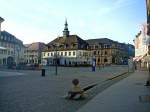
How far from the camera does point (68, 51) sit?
130000mm

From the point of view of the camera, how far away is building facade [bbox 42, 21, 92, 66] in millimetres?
127438

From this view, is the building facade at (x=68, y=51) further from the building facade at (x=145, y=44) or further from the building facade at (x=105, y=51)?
the building facade at (x=145, y=44)

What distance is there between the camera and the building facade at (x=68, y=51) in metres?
127

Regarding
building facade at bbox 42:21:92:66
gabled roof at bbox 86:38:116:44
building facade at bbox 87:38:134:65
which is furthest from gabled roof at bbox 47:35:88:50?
gabled roof at bbox 86:38:116:44

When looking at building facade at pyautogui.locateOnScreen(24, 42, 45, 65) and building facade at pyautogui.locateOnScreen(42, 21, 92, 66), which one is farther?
building facade at pyautogui.locateOnScreen(24, 42, 45, 65)

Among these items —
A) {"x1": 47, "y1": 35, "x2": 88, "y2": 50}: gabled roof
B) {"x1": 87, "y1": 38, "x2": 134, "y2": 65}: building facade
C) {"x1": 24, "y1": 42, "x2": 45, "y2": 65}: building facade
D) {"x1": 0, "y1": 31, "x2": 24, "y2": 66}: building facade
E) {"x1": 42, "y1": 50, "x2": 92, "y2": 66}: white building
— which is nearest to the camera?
{"x1": 0, "y1": 31, "x2": 24, "y2": 66}: building facade

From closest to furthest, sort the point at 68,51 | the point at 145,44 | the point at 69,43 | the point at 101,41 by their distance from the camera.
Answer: the point at 145,44
the point at 68,51
the point at 69,43
the point at 101,41

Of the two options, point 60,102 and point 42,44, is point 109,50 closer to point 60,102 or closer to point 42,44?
point 42,44

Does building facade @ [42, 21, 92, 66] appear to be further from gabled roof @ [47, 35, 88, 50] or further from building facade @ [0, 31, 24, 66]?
building facade @ [0, 31, 24, 66]

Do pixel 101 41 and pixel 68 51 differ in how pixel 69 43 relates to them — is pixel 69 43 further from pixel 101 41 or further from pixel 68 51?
pixel 101 41

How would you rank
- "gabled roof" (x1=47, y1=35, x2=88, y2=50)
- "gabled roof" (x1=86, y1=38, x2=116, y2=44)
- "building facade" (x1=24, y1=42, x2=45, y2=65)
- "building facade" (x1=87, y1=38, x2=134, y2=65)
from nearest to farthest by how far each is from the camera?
"gabled roof" (x1=47, y1=35, x2=88, y2=50) → "building facade" (x1=87, y1=38, x2=134, y2=65) → "gabled roof" (x1=86, y1=38, x2=116, y2=44) → "building facade" (x1=24, y1=42, x2=45, y2=65)

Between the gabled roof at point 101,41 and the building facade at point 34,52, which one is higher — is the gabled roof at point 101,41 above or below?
above

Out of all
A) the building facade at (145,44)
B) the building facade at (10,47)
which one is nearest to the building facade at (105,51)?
the building facade at (10,47)

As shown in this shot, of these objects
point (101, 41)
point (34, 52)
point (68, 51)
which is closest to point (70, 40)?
point (68, 51)
